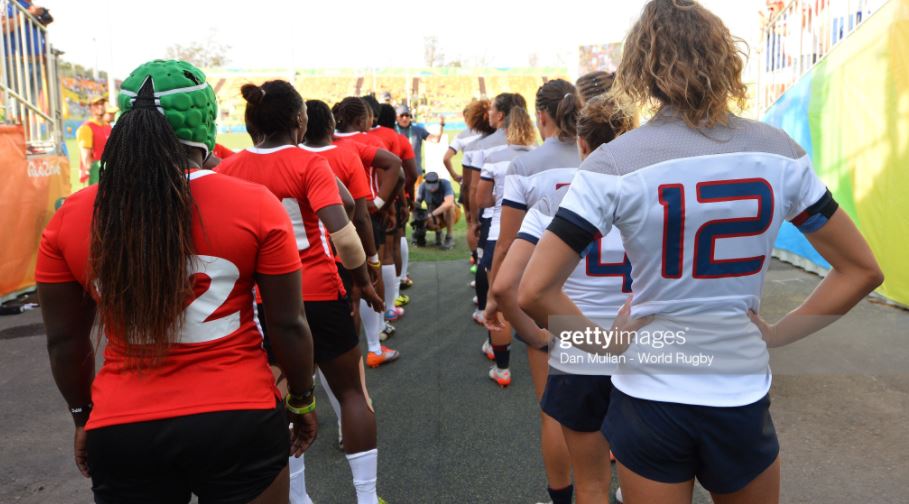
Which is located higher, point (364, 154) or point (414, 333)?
point (364, 154)

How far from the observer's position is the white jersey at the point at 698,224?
5.28 ft

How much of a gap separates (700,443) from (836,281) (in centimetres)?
58

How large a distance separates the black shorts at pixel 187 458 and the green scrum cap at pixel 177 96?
73cm

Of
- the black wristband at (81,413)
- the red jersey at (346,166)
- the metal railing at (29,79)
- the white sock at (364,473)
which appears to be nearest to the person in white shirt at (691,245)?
the black wristband at (81,413)

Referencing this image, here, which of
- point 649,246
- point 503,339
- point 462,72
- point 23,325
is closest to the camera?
point 649,246

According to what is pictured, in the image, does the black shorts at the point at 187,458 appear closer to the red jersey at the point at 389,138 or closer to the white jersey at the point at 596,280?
the white jersey at the point at 596,280

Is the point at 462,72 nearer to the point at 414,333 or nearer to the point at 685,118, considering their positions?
the point at 414,333

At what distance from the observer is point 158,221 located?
5.46 feet

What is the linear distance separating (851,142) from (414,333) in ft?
16.7

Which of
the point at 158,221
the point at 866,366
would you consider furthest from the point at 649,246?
the point at 866,366

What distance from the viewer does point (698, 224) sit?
1605 millimetres

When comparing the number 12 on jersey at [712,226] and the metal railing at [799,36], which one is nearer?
the number 12 on jersey at [712,226]

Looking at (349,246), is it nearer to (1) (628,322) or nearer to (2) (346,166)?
(2) (346,166)

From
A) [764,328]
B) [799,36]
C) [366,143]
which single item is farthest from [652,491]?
[799,36]
